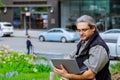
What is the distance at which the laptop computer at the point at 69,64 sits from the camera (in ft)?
16.9

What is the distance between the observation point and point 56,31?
4616 cm

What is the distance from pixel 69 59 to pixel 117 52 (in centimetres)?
2086

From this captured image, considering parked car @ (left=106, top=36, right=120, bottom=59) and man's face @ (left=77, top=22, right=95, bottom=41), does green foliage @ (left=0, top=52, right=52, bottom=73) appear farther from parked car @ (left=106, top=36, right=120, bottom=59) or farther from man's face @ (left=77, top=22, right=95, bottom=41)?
parked car @ (left=106, top=36, right=120, bottom=59)

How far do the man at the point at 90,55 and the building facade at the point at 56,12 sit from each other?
48444 millimetres

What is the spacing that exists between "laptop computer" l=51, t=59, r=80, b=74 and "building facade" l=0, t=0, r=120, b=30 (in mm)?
48437

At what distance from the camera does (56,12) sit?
187 feet

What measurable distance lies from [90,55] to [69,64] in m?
0.30

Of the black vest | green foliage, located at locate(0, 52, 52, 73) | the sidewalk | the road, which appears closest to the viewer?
the black vest

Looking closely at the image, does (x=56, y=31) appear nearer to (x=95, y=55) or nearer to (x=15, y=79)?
(x=15, y=79)

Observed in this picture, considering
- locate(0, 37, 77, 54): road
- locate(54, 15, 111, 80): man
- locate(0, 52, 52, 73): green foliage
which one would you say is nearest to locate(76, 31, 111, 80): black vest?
locate(54, 15, 111, 80): man

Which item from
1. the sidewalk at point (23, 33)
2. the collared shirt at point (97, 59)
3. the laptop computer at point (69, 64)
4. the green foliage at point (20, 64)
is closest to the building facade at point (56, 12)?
the sidewalk at point (23, 33)

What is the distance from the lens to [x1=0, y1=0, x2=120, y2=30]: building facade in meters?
54.6

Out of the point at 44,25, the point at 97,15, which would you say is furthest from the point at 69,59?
the point at 44,25

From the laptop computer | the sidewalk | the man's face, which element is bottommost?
the sidewalk
